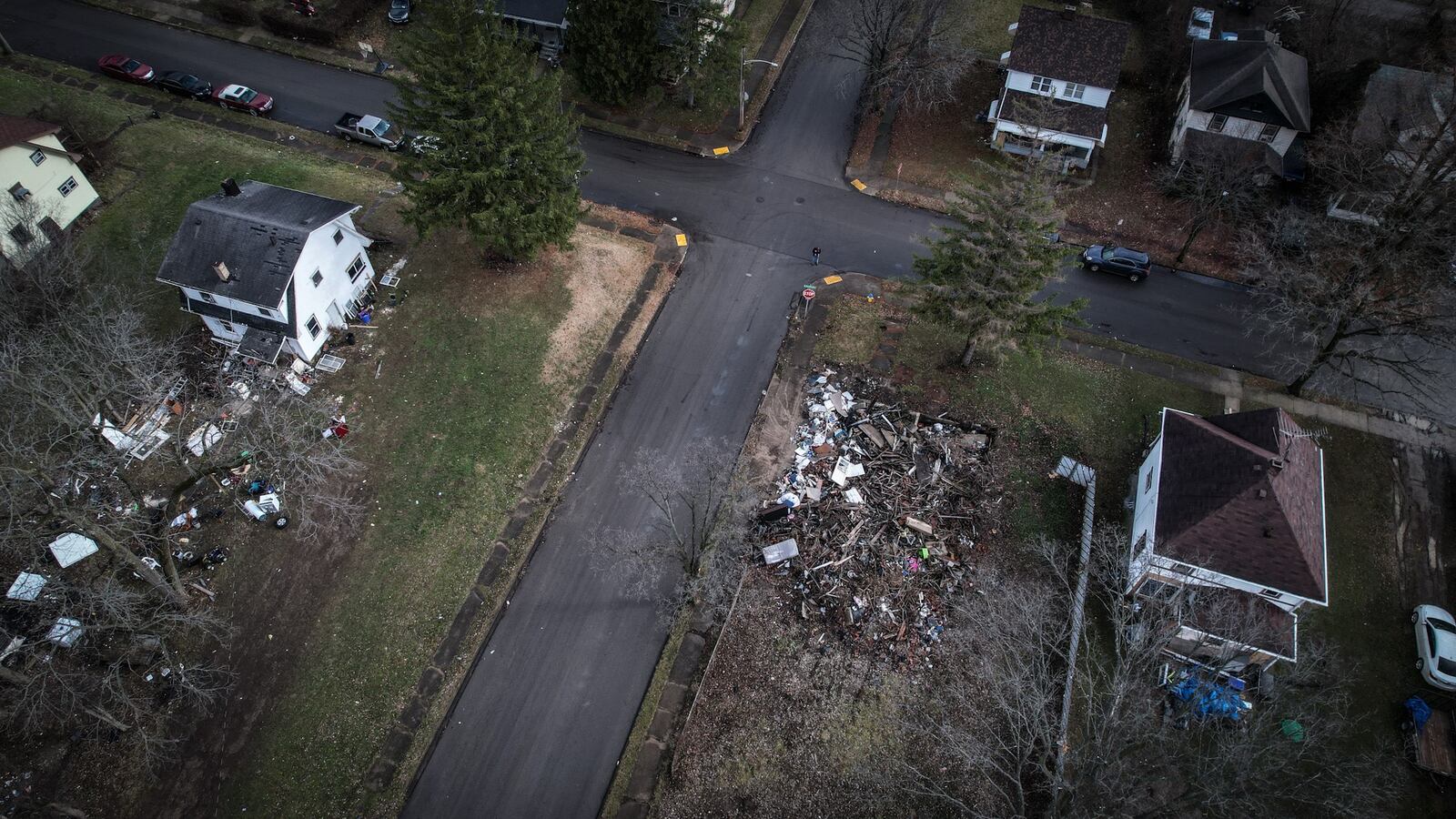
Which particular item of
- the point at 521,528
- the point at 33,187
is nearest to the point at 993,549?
the point at 521,528

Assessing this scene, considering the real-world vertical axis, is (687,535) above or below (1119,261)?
below

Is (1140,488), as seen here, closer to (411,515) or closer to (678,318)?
(678,318)

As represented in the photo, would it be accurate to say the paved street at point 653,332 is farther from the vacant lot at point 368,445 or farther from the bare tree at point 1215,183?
the bare tree at point 1215,183

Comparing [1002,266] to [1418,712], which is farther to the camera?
[1002,266]

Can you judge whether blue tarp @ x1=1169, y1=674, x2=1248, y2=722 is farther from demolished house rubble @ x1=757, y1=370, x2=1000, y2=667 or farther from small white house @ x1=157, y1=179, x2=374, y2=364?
small white house @ x1=157, y1=179, x2=374, y2=364

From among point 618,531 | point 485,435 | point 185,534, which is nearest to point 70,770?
point 185,534

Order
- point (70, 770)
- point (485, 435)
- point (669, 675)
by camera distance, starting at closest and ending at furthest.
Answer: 1. point (70, 770)
2. point (669, 675)
3. point (485, 435)

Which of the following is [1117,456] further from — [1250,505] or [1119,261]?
[1119,261]

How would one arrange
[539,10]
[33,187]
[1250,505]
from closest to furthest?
1. [1250,505]
2. [33,187]
3. [539,10]
